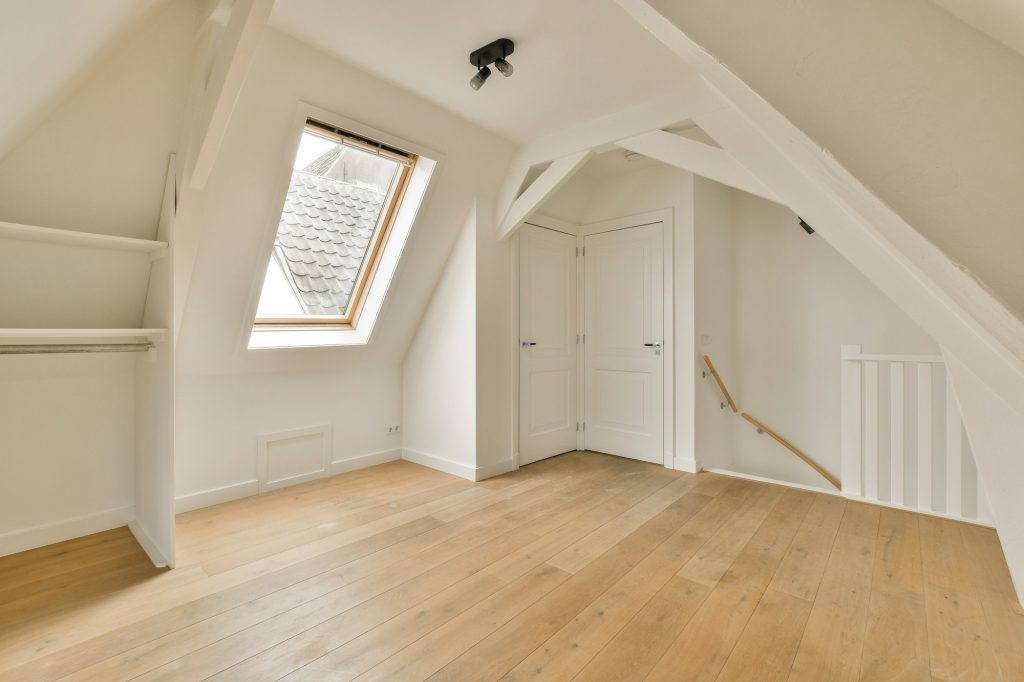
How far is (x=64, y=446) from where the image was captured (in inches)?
98.2

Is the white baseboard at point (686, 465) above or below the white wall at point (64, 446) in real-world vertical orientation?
below

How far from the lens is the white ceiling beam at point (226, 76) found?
1730mm

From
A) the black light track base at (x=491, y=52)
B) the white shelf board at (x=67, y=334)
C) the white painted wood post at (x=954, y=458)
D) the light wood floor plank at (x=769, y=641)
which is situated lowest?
the light wood floor plank at (x=769, y=641)

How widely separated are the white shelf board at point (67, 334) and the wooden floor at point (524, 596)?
1.07 m

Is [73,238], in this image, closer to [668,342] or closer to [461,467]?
[461,467]

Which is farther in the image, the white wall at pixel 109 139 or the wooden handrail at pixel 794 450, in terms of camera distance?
the wooden handrail at pixel 794 450

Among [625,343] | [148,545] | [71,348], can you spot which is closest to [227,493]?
[148,545]

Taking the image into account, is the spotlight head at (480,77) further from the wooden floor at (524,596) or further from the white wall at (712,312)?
the wooden floor at (524,596)

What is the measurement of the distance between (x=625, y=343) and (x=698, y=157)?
175 centimetres

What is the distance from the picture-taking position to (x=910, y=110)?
40cm

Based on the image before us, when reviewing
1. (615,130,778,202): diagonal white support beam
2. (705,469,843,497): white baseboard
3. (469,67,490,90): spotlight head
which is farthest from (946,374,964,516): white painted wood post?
(469,67,490,90): spotlight head

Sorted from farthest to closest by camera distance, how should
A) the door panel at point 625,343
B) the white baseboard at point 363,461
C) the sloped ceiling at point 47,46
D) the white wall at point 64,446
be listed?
the door panel at point 625,343 < the white baseboard at point 363,461 < the white wall at point 64,446 < the sloped ceiling at point 47,46

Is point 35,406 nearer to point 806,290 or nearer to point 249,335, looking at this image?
point 249,335

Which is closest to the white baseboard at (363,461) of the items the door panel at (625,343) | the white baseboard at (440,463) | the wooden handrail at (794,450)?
the white baseboard at (440,463)
